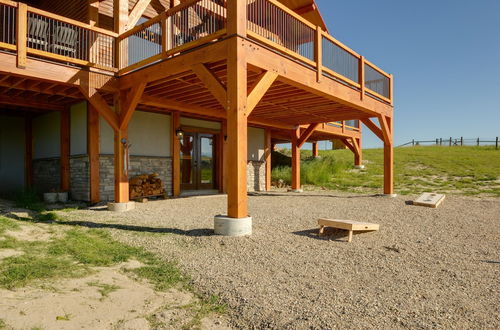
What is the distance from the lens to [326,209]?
835cm

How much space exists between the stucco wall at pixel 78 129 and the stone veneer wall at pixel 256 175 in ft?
21.5

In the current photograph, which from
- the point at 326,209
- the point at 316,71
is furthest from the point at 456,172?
the point at 316,71

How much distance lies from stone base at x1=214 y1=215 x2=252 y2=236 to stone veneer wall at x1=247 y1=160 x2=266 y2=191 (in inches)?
346

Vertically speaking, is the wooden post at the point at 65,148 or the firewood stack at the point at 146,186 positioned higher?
the wooden post at the point at 65,148

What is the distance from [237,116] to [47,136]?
28.4ft

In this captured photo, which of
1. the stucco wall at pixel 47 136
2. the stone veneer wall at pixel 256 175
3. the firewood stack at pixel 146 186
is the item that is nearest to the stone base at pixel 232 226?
the firewood stack at pixel 146 186

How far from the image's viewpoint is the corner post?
16.9 feet

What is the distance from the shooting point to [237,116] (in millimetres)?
Result: 5152

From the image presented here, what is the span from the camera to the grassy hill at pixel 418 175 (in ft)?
43.1

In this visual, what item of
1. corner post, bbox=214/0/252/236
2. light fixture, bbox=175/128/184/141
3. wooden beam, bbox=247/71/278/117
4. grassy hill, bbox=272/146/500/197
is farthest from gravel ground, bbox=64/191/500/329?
grassy hill, bbox=272/146/500/197

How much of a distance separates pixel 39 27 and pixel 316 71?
6.26 meters

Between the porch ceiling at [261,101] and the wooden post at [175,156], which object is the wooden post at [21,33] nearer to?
the porch ceiling at [261,101]

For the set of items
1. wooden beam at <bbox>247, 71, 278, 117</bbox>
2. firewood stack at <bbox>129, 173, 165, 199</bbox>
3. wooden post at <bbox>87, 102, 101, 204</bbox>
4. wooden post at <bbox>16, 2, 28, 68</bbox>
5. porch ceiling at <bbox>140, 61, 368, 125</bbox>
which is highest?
wooden post at <bbox>16, 2, 28, 68</bbox>

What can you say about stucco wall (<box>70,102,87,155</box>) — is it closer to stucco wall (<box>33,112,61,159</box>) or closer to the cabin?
the cabin
